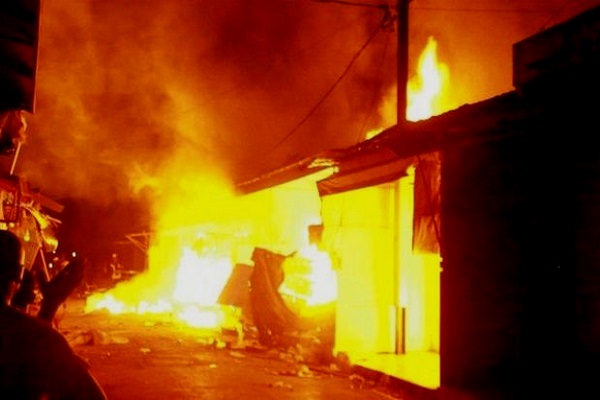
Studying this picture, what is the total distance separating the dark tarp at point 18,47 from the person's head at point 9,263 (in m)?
3.62

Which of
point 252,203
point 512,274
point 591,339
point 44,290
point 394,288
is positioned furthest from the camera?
point 252,203

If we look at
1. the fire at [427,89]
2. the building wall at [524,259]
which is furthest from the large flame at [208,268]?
the building wall at [524,259]

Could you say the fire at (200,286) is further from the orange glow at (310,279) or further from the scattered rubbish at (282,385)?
the scattered rubbish at (282,385)

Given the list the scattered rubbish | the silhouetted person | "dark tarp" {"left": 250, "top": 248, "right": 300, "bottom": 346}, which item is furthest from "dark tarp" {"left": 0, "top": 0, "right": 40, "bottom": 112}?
"dark tarp" {"left": 250, "top": 248, "right": 300, "bottom": 346}

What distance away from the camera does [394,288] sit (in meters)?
14.1

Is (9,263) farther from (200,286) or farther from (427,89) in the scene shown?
(200,286)

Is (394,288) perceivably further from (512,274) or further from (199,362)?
(512,274)

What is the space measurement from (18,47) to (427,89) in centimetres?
1315

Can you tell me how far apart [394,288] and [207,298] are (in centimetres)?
1153

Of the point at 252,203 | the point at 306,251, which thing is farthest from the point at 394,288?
the point at 252,203

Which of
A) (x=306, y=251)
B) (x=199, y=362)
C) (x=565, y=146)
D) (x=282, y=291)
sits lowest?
(x=199, y=362)

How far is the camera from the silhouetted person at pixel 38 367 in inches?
93.1

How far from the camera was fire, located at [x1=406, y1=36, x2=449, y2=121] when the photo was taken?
17297 mm

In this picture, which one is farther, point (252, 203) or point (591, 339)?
point (252, 203)
